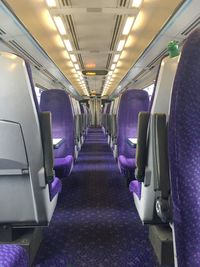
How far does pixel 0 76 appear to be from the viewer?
1598mm

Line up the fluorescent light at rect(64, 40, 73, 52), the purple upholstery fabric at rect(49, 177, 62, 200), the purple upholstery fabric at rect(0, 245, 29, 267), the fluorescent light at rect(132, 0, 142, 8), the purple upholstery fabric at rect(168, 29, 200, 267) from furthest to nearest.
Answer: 1. the fluorescent light at rect(64, 40, 73, 52)
2. the fluorescent light at rect(132, 0, 142, 8)
3. the purple upholstery fabric at rect(49, 177, 62, 200)
4. the purple upholstery fabric at rect(0, 245, 29, 267)
5. the purple upholstery fabric at rect(168, 29, 200, 267)

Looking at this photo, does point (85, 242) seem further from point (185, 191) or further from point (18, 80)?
point (185, 191)

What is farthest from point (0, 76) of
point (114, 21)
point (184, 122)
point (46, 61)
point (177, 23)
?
point (46, 61)

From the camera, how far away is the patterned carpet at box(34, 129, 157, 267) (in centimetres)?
193

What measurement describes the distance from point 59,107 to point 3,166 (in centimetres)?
194

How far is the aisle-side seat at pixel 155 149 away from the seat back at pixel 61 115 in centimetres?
176

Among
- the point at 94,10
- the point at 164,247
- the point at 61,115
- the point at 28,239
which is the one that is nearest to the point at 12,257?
the point at 28,239

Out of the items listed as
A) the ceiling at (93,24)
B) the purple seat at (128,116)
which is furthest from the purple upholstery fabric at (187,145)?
the ceiling at (93,24)

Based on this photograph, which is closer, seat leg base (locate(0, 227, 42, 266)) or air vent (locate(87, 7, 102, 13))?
seat leg base (locate(0, 227, 42, 266))

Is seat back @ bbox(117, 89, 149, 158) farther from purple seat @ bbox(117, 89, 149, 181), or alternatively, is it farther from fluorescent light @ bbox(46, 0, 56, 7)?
fluorescent light @ bbox(46, 0, 56, 7)

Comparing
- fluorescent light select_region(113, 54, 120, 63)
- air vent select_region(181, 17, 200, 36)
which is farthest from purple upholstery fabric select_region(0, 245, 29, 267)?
fluorescent light select_region(113, 54, 120, 63)

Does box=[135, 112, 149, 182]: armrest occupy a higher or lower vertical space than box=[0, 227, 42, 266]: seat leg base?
higher

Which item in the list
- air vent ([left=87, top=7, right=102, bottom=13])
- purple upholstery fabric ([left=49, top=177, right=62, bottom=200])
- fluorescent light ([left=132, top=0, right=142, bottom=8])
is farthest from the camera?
air vent ([left=87, top=7, right=102, bottom=13])

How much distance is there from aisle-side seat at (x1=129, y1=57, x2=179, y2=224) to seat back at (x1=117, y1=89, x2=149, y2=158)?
1567 millimetres
